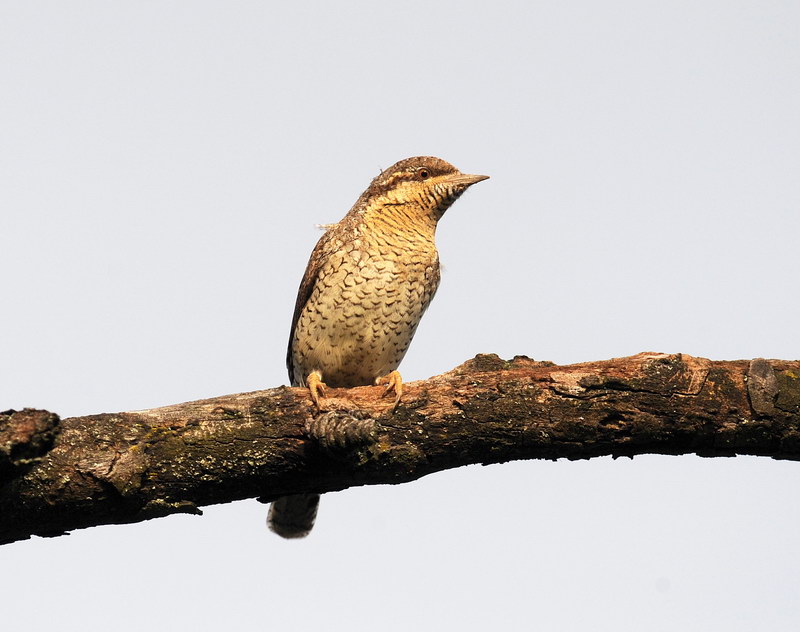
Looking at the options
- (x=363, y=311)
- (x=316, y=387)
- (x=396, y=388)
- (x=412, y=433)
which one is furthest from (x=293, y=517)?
(x=412, y=433)

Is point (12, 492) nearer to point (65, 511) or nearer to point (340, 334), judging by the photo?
point (65, 511)

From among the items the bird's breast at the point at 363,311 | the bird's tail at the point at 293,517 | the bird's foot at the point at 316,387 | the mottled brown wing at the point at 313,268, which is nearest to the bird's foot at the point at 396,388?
the bird's foot at the point at 316,387

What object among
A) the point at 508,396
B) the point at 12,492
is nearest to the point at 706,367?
the point at 508,396

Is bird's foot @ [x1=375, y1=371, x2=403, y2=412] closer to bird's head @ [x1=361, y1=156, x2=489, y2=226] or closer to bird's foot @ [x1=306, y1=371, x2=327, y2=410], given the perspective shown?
bird's foot @ [x1=306, y1=371, x2=327, y2=410]

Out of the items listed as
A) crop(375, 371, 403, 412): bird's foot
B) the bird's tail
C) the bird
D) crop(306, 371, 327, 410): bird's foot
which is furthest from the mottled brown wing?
crop(375, 371, 403, 412): bird's foot

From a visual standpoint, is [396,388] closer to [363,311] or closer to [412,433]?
[412,433]

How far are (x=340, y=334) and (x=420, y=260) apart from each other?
2.42 ft

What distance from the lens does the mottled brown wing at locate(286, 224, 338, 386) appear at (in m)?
6.55

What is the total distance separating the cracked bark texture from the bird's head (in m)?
2.69

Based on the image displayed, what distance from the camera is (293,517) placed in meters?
5.89

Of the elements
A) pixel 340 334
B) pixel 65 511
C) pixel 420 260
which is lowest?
pixel 65 511

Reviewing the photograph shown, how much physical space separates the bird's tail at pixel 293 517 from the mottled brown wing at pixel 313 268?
1345 mm

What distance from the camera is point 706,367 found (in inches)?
160

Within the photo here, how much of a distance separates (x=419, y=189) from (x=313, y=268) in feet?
3.07
